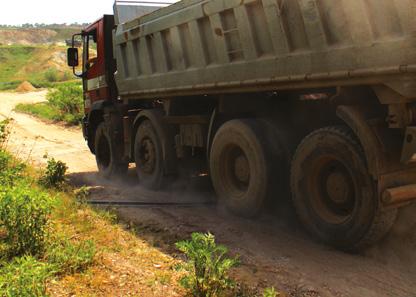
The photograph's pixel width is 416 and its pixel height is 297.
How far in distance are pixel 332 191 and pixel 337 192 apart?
0.22 feet

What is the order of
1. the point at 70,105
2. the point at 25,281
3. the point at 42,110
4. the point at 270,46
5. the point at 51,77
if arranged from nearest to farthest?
the point at 25,281 < the point at 270,46 < the point at 70,105 < the point at 42,110 < the point at 51,77

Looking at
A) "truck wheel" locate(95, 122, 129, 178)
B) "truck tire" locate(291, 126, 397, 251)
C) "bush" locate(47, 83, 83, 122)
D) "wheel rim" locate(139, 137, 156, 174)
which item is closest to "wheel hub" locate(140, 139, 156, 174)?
"wheel rim" locate(139, 137, 156, 174)

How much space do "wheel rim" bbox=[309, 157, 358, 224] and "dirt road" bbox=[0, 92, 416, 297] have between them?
38 cm

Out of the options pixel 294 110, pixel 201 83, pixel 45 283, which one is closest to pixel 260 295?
pixel 45 283

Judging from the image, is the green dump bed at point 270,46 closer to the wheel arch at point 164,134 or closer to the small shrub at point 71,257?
the wheel arch at point 164,134

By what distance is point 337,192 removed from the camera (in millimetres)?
4711

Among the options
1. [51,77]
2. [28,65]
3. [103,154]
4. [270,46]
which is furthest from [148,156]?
[28,65]

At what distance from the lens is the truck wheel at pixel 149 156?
7781 mm

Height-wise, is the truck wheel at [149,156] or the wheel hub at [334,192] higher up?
the truck wheel at [149,156]

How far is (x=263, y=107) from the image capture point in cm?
590

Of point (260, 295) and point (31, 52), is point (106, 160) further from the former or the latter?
point (31, 52)

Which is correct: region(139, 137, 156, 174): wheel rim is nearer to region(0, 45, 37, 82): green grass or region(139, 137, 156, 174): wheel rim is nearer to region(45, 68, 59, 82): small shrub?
region(45, 68, 59, 82): small shrub

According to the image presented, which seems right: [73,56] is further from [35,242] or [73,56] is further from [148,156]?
[35,242]

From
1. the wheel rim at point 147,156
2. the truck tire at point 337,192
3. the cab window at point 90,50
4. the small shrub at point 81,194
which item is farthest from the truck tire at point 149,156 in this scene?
the truck tire at point 337,192
